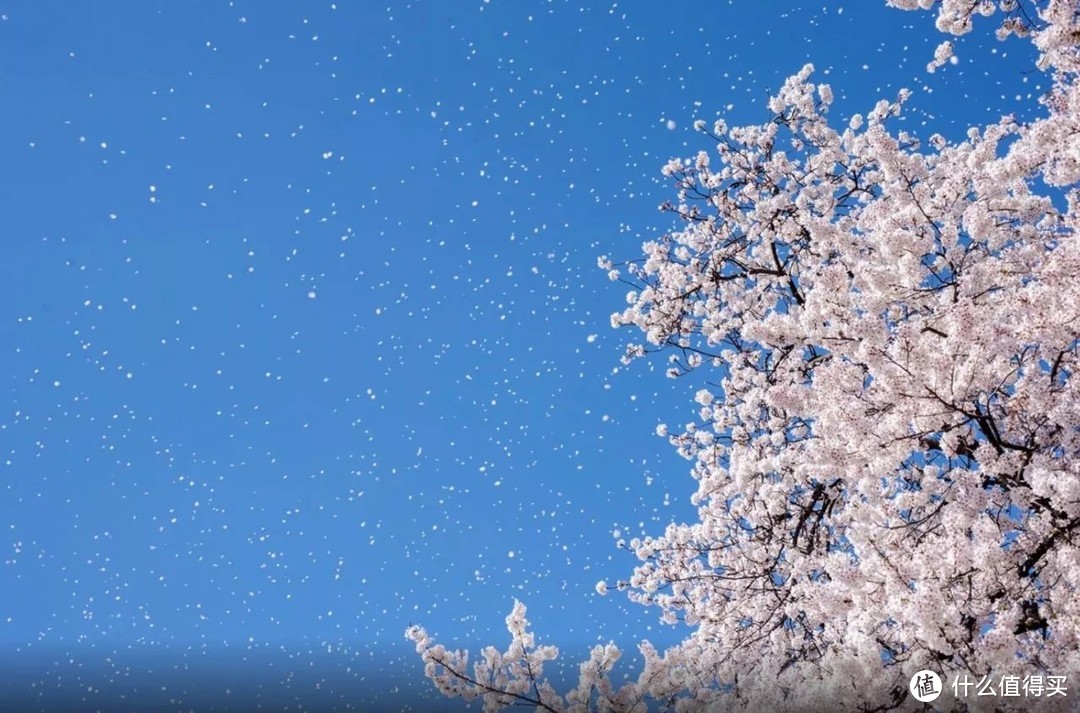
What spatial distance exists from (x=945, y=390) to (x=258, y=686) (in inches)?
5939

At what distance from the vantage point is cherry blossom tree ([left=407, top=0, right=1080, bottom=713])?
3963mm

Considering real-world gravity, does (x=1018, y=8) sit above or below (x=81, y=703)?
below

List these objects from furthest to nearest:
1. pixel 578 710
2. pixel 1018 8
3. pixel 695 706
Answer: pixel 695 706 < pixel 578 710 < pixel 1018 8

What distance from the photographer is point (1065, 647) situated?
167 inches

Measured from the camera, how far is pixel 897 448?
163 inches

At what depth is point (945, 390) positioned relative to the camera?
3857mm

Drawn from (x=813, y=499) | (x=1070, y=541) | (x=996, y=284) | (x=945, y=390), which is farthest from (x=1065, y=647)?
(x=813, y=499)

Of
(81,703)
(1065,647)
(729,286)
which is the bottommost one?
(1065,647)

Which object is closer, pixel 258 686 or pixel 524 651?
pixel 524 651

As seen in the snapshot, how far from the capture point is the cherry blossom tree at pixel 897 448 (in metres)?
3.96

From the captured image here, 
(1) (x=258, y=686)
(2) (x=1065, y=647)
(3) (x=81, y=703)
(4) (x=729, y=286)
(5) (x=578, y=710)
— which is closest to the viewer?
(2) (x=1065, y=647)

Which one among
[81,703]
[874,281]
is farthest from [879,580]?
[81,703]

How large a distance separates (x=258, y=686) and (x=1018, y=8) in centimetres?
15076

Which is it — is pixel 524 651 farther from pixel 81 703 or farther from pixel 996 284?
pixel 81 703
